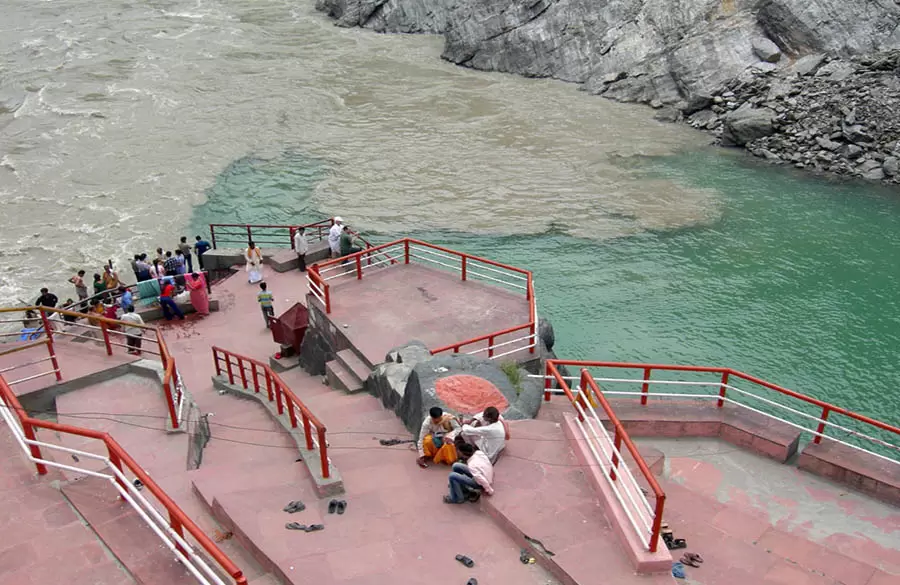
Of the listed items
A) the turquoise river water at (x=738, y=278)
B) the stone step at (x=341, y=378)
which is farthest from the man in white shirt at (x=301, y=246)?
the stone step at (x=341, y=378)

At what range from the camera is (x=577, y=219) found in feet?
98.2

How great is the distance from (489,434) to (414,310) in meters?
6.94

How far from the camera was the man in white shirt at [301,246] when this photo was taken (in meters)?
21.4

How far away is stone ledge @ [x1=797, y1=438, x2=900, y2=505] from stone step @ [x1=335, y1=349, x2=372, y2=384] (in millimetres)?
7609

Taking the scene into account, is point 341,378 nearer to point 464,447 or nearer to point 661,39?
point 464,447

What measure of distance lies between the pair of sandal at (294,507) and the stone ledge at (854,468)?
736cm

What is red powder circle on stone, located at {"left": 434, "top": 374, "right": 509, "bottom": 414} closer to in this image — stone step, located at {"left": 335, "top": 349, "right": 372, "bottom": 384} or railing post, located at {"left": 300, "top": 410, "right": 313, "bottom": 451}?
railing post, located at {"left": 300, "top": 410, "right": 313, "bottom": 451}

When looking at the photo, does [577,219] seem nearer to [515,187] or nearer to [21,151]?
[515,187]

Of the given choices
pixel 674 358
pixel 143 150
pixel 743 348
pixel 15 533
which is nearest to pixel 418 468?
pixel 15 533

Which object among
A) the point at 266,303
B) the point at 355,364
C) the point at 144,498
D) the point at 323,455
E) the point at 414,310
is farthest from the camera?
the point at 266,303

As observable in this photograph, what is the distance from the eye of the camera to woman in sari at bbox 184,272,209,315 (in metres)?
19.1

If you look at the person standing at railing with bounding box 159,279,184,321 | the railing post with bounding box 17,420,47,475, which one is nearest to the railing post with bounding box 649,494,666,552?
the railing post with bounding box 17,420,47,475

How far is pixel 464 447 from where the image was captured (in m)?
9.77

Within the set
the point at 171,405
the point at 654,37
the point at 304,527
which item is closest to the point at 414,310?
the point at 171,405
